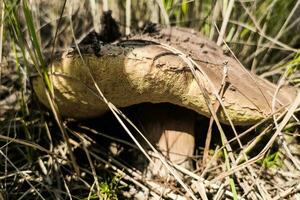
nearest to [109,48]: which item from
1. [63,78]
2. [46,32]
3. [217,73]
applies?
[63,78]

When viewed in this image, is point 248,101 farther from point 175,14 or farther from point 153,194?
point 175,14

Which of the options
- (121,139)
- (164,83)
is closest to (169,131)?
(121,139)

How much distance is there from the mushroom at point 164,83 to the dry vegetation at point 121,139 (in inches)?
2.9

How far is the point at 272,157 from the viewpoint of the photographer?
5.12 feet

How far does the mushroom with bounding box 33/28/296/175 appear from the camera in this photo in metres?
1.12

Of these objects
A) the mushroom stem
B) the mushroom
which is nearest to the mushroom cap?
the mushroom

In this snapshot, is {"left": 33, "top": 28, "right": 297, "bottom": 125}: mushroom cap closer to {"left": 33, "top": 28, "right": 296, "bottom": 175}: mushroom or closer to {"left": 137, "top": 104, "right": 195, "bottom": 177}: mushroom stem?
{"left": 33, "top": 28, "right": 296, "bottom": 175}: mushroom

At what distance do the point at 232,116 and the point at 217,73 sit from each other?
0.48 ft

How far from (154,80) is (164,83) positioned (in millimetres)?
38

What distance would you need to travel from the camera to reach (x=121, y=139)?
5.31ft

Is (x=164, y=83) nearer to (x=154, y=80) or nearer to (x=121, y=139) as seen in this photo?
(x=154, y=80)

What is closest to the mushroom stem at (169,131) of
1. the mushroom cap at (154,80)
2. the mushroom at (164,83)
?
the mushroom at (164,83)

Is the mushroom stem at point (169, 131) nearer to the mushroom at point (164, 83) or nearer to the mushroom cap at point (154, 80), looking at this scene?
the mushroom at point (164, 83)

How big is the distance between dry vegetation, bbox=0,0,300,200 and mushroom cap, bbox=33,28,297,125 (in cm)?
7
